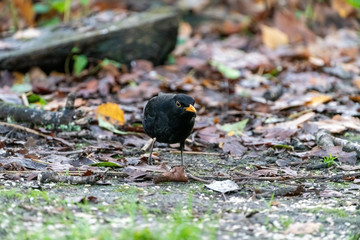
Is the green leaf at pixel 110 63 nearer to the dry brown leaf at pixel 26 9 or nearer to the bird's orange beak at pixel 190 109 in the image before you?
the dry brown leaf at pixel 26 9

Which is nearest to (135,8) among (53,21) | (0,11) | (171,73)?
(53,21)

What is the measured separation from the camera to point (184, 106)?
4836mm

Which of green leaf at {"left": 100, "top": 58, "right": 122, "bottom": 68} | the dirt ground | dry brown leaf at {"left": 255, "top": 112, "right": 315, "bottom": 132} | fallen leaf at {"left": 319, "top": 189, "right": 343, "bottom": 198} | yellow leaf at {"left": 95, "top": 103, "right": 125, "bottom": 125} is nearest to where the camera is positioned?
the dirt ground

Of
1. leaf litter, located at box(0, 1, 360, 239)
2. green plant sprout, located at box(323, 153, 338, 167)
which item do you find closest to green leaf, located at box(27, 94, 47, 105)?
leaf litter, located at box(0, 1, 360, 239)

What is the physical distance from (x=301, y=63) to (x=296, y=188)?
566cm

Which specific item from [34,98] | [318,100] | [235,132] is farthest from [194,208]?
[34,98]

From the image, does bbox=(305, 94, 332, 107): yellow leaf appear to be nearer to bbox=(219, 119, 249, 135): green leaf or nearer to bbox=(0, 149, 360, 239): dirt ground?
bbox=(219, 119, 249, 135): green leaf

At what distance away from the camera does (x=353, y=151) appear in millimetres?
4965

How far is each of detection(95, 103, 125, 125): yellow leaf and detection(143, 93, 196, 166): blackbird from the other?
1174 millimetres

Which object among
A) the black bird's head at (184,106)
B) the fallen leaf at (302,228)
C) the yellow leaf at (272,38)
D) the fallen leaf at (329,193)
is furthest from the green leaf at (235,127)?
the yellow leaf at (272,38)

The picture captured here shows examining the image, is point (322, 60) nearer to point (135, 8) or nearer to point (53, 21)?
point (135, 8)

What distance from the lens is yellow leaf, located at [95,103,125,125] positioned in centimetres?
614

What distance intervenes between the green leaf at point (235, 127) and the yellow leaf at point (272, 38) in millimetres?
4416

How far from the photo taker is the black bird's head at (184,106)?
482 centimetres
